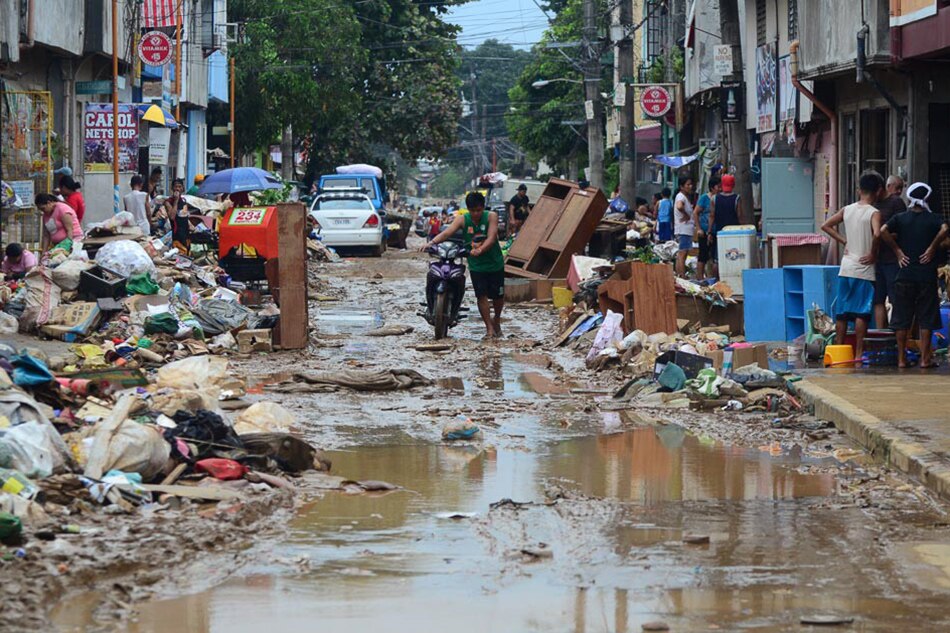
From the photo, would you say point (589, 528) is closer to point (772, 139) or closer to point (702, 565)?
point (702, 565)

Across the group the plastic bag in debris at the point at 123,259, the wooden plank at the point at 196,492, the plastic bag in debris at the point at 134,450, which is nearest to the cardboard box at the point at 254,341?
the plastic bag in debris at the point at 123,259

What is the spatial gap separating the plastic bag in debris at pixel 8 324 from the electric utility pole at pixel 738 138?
10.9m

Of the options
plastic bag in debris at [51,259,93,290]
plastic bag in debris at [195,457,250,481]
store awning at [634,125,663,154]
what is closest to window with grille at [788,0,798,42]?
plastic bag in debris at [51,259,93,290]

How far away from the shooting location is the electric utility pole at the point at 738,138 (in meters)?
21.4

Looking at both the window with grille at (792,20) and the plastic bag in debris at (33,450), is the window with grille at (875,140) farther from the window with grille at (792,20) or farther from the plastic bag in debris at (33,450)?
the plastic bag in debris at (33,450)

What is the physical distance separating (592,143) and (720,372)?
109ft

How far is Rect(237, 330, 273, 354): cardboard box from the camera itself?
1519 centimetres

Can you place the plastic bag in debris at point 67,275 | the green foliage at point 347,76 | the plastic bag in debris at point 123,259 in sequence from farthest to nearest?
the green foliage at point 347,76 → the plastic bag in debris at point 123,259 → the plastic bag in debris at point 67,275

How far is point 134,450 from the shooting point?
758cm

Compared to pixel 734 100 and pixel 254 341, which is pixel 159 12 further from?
pixel 254 341

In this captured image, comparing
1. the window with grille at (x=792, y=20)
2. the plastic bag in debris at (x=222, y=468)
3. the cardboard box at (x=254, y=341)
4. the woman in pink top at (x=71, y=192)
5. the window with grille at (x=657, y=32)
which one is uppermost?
the window with grille at (x=657, y=32)

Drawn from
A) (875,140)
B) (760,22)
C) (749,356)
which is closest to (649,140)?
(760,22)

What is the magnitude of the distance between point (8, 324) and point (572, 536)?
1063 cm

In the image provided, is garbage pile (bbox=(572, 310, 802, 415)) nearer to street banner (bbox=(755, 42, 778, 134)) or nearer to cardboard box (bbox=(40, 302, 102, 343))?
cardboard box (bbox=(40, 302, 102, 343))
